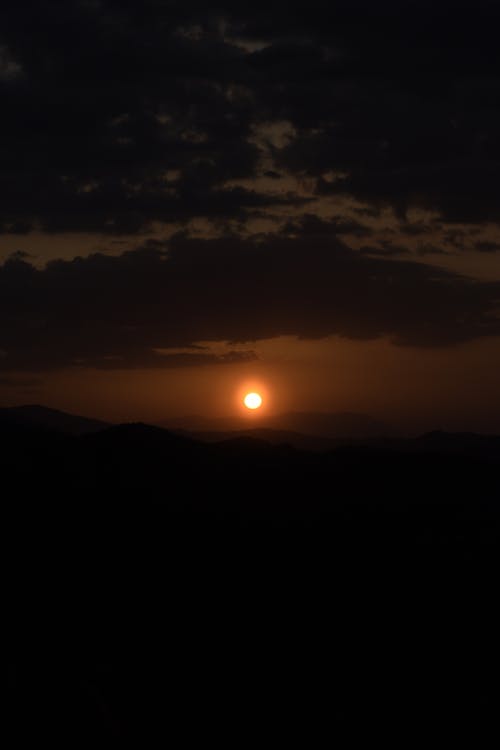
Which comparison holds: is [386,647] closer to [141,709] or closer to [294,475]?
[141,709]

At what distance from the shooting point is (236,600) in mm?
59375

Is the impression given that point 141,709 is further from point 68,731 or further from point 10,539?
point 10,539

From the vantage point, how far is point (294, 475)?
3369 inches

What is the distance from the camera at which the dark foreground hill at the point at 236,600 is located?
156ft

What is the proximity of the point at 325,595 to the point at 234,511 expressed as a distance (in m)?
15.7

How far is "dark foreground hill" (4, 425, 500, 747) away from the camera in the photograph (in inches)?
1877

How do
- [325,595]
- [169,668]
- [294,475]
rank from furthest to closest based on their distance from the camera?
[294,475], [325,595], [169,668]

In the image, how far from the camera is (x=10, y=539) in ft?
201

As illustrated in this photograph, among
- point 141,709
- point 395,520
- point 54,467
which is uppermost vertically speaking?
point 54,467

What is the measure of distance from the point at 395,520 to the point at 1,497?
29.5 metres

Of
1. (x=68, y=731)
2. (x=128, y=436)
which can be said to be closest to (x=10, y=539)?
(x=68, y=731)

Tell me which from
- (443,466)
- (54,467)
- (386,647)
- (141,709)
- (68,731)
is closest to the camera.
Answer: (68,731)

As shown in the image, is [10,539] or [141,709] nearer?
[141,709]

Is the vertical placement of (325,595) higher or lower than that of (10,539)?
lower
